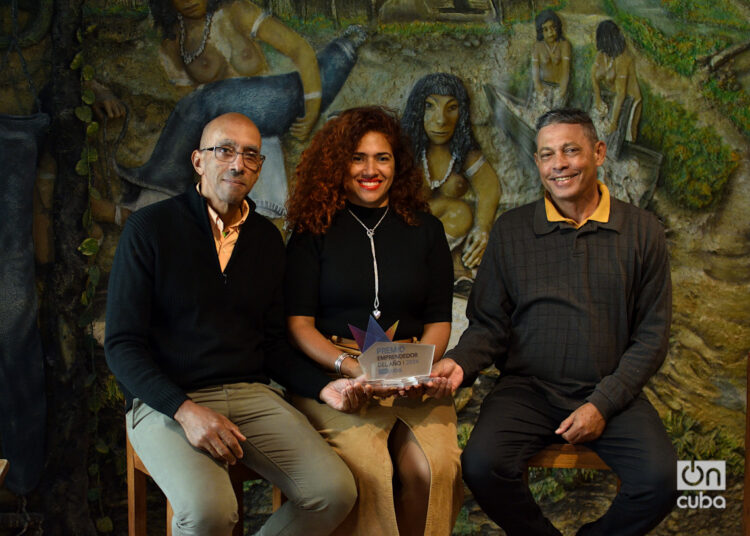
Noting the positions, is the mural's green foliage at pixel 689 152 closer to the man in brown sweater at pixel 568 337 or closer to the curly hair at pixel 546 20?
the curly hair at pixel 546 20

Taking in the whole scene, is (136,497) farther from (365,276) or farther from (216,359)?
(365,276)

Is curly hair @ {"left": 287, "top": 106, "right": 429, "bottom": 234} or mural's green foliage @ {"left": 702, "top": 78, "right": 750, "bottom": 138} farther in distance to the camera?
mural's green foliage @ {"left": 702, "top": 78, "right": 750, "bottom": 138}

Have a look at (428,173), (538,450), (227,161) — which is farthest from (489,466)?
(428,173)

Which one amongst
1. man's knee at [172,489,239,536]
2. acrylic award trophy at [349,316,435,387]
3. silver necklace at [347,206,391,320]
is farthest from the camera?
silver necklace at [347,206,391,320]

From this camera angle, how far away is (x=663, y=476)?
94.3 inches

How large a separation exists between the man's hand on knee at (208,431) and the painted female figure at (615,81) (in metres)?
2.72

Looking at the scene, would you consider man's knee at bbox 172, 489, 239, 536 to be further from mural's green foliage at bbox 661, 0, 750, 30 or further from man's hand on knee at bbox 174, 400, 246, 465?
mural's green foliage at bbox 661, 0, 750, 30

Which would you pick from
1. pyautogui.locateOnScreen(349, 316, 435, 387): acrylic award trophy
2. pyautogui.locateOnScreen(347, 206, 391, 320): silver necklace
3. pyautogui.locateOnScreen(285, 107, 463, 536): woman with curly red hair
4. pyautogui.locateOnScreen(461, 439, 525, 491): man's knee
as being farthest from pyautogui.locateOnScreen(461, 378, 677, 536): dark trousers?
pyautogui.locateOnScreen(347, 206, 391, 320): silver necklace

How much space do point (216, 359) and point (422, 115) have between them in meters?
2.08

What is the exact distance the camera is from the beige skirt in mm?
2439

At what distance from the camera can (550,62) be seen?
398 centimetres

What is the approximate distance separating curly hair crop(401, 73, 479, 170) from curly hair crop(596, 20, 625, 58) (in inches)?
30.5

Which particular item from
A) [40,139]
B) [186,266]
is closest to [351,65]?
[40,139]

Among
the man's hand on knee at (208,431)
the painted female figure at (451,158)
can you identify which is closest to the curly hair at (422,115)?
the painted female figure at (451,158)
